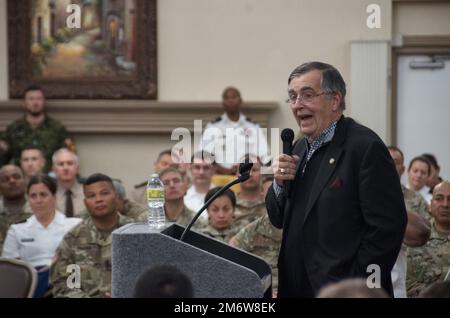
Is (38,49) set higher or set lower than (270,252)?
higher

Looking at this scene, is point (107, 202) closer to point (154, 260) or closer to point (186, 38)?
point (154, 260)

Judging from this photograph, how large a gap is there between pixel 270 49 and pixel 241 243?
→ 194 inches

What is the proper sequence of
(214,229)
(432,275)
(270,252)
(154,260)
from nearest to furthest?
(154,260), (432,275), (270,252), (214,229)

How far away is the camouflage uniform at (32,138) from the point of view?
32.6 feet

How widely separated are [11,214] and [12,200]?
7.9 inches

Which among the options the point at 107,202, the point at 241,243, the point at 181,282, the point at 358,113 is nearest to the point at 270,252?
the point at 241,243

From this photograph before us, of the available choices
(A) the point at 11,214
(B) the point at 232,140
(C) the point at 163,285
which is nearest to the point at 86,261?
(A) the point at 11,214

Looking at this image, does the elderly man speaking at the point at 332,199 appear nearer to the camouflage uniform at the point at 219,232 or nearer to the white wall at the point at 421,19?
the camouflage uniform at the point at 219,232

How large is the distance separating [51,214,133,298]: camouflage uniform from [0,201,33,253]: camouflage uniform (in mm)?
1092

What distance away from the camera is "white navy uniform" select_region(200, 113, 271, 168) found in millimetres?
9672

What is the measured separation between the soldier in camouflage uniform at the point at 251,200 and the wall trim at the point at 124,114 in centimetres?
321

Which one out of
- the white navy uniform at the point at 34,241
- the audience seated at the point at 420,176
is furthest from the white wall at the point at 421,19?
the white navy uniform at the point at 34,241

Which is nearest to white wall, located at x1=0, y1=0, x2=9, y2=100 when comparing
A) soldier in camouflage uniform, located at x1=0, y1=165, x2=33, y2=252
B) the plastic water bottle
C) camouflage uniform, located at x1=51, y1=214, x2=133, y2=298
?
soldier in camouflage uniform, located at x1=0, y1=165, x2=33, y2=252

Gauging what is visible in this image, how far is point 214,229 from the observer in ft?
21.8
